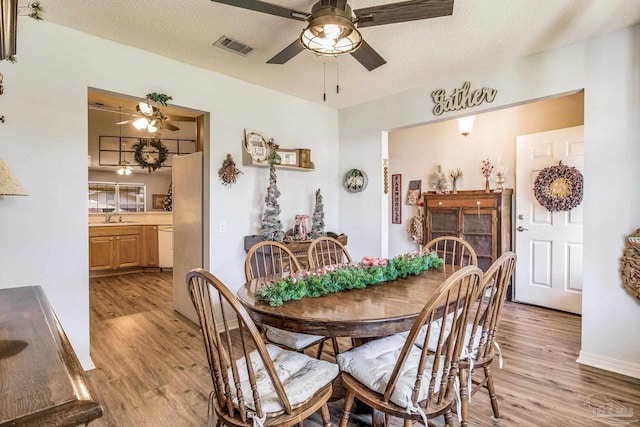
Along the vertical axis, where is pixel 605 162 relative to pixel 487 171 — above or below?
below

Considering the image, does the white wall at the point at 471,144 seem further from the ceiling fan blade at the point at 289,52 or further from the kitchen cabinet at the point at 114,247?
the kitchen cabinet at the point at 114,247

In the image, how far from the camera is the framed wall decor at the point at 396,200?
5332 millimetres

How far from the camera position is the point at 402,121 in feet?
12.8

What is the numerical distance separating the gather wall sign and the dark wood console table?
11.7 ft

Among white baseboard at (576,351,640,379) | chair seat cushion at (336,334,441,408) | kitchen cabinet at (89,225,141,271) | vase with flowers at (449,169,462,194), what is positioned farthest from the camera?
kitchen cabinet at (89,225,141,271)

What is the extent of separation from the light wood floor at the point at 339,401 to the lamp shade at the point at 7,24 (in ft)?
5.91

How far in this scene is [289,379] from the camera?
150 cm

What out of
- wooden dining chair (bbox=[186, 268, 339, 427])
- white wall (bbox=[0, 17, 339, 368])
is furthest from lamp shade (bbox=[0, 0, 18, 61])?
wooden dining chair (bbox=[186, 268, 339, 427])

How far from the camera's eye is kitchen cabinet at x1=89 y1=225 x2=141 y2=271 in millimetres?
5715

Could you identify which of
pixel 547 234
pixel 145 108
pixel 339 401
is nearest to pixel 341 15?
pixel 145 108

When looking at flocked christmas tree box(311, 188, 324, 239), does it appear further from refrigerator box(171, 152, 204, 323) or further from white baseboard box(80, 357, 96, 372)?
white baseboard box(80, 357, 96, 372)

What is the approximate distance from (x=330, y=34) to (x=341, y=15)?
15 cm

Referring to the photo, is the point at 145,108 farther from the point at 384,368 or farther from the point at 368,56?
the point at 384,368

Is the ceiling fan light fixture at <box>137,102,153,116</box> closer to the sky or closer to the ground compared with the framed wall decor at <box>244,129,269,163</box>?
closer to the sky
